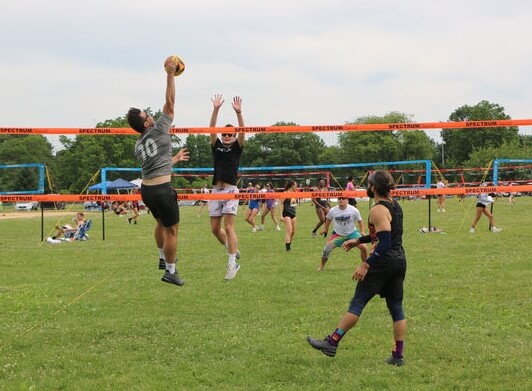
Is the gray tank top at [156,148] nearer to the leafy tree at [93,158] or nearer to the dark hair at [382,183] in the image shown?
the dark hair at [382,183]

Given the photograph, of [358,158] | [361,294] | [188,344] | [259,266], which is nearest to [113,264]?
[259,266]

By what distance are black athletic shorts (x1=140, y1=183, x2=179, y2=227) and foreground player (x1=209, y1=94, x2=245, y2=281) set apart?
1623 mm

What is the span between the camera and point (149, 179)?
6.81m

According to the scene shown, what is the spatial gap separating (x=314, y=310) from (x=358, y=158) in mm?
90525

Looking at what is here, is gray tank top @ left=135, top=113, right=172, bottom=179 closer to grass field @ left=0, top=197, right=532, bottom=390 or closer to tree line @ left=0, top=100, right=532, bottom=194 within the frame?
grass field @ left=0, top=197, right=532, bottom=390

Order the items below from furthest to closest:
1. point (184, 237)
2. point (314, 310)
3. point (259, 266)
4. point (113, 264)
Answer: point (184, 237) → point (113, 264) → point (259, 266) → point (314, 310)

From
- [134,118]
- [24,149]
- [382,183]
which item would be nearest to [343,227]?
[134,118]

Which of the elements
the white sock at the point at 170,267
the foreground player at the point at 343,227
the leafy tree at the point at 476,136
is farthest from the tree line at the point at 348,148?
the white sock at the point at 170,267

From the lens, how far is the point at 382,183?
5465 millimetres

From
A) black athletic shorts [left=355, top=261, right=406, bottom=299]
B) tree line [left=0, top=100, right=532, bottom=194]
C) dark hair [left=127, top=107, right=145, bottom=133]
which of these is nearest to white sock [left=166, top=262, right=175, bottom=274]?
dark hair [left=127, top=107, right=145, bottom=133]

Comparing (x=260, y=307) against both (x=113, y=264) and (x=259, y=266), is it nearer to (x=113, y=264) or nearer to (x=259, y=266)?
(x=259, y=266)

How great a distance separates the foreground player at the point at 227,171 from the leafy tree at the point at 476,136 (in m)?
86.4

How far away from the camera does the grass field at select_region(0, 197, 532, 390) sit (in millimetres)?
5113

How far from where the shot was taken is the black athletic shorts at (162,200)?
264 inches
